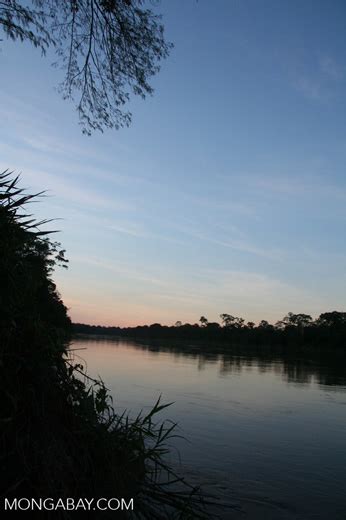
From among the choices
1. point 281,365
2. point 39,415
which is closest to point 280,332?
point 281,365

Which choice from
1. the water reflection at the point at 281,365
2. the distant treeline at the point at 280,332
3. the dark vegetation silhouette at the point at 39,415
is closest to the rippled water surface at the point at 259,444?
the dark vegetation silhouette at the point at 39,415

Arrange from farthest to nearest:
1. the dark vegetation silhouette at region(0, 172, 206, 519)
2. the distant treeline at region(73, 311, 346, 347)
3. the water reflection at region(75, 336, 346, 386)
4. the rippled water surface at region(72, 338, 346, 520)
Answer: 1. the distant treeline at region(73, 311, 346, 347)
2. the water reflection at region(75, 336, 346, 386)
3. the rippled water surface at region(72, 338, 346, 520)
4. the dark vegetation silhouette at region(0, 172, 206, 519)

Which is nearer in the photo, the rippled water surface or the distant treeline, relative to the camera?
the rippled water surface

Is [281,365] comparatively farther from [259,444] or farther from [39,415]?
[39,415]

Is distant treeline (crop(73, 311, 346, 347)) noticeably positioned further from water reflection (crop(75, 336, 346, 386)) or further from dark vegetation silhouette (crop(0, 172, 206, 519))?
dark vegetation silhouette (crop(0, 172, 206, 519))

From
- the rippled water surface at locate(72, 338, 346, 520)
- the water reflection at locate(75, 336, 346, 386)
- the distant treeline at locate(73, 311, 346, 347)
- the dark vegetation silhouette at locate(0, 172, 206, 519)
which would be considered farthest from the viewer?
the distant treeline at locate(73, 311, 346, 347)

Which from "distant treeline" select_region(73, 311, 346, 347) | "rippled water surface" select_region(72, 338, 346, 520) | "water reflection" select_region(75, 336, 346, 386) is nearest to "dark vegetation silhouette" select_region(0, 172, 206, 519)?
"rippled water surface" select_region(72, 338, 346, 520)

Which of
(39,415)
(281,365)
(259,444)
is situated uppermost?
(39,415)

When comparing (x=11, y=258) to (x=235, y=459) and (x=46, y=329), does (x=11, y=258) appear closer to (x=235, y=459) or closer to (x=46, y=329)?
(x=46, y=329)

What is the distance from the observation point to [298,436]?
13.4m

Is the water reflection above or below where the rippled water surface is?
below

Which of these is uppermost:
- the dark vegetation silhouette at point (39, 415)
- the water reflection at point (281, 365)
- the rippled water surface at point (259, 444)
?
the dark vegetation silhouette at point (39, 415)

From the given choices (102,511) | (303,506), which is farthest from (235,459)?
(102,511)

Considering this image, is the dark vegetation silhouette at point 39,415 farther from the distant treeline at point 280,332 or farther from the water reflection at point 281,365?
the distant treeline at point 280,332
